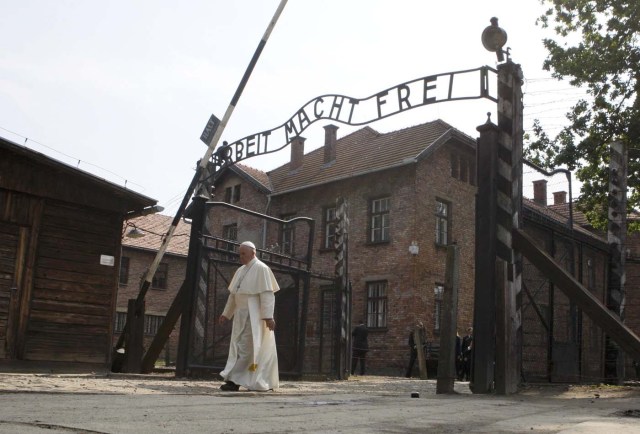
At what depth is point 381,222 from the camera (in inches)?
1082

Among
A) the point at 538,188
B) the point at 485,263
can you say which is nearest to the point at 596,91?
the point at 538,188

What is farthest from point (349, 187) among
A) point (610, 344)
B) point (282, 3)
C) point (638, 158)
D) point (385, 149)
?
point (610, 344)

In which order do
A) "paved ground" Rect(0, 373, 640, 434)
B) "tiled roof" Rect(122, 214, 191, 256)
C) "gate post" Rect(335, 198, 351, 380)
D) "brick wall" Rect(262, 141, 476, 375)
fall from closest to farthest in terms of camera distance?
"paved ground" Rect(0, 373, 640, 434) → "gate post" Rect(335, 198, 351, 380) → "brick wall" Rect(262, 141, 476, 375) → "tiled roof" Rect(122, 214, 191, 256)

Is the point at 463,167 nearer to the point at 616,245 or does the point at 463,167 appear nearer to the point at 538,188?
the point at 538,188

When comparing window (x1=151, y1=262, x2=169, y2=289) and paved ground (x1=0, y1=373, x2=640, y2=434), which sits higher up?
window (x1=151, y1=262, x2=169, y2=289)

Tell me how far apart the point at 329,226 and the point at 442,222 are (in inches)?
181

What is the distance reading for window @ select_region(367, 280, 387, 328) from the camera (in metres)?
26.4

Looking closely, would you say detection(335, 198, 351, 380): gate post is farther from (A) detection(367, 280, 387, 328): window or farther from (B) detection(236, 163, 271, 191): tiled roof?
(B) detection(236, 163, 271, 191): tiled roof

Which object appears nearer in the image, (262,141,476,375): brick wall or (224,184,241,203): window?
(262,141,476,375): brick wall

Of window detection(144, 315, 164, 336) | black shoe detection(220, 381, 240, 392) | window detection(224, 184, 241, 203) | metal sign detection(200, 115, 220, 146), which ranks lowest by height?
black shoe detection(220, 381, 240, 392)

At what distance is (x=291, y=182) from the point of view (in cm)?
3152

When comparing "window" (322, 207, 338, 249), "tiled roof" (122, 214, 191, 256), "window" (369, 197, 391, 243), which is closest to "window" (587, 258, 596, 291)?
"window" (369, 197, 391, 243)

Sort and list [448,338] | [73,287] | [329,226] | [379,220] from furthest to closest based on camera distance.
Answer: [329,226]
[379,220]
[73,287]
[448,338]

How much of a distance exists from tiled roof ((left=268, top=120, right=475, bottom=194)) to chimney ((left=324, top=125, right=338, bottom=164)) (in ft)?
0.90
